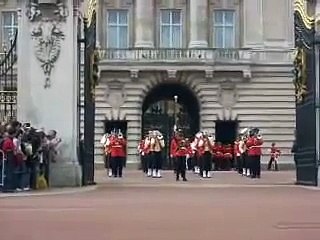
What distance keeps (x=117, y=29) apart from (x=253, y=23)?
827 centimetres

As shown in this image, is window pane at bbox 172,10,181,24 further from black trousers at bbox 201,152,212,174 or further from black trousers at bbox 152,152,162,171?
black trousers at bbox 201,152,212,174

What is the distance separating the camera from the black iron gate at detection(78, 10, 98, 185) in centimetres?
2470

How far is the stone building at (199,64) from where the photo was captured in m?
56.0

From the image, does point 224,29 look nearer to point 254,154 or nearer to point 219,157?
point 219,157

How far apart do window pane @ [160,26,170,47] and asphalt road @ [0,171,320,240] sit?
38.8 meters

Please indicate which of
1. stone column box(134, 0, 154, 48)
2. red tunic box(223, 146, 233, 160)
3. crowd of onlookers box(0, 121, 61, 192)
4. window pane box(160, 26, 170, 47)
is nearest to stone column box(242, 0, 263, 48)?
window pane box(160, 26, 170, 47)

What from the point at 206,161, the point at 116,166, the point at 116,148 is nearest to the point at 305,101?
the point at 206,161

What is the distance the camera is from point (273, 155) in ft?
173

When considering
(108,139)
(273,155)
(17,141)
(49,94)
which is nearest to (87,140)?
(49,94)

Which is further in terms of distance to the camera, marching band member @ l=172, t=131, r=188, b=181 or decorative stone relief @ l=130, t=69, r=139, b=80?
decorative stone relief @ l=130, t=69, r=139, b=80

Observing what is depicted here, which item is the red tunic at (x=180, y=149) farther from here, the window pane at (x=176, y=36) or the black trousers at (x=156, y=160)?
the window pane at (x=176, y=36)

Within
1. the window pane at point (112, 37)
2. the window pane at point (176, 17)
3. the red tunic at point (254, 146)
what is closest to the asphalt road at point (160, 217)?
the red tunic at point (254, 146)

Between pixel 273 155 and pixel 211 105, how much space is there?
5.90 meters

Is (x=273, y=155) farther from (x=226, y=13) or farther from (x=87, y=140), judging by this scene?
(x=87, y=140)
